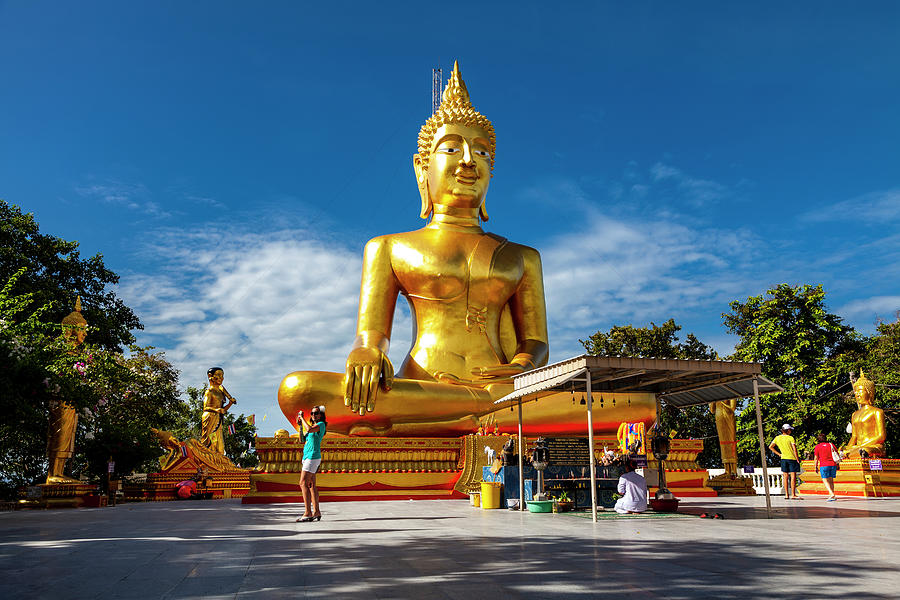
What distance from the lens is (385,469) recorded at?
46.1ft

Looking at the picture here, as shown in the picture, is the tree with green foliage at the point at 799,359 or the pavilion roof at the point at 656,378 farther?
the tree with green foliage at the point at 799,359

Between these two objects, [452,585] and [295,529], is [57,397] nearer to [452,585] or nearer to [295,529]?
[295,529]

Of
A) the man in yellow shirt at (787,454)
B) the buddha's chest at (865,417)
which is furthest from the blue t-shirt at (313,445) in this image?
the buddha's chest at (865,417)

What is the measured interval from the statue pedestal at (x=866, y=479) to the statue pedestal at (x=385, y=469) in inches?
127

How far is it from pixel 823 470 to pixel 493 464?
6735mm

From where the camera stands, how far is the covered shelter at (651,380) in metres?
8.41

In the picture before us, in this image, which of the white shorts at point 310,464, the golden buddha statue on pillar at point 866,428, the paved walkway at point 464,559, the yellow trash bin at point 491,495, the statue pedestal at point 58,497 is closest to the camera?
the paved walkway at point 464,559

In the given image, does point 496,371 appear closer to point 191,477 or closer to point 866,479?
point 866,479

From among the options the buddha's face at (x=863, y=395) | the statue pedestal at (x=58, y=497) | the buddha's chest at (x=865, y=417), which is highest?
the buddha's face at (x=863, y=395)

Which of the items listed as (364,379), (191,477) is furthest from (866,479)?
(191,477)

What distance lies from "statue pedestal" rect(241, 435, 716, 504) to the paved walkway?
5.58m

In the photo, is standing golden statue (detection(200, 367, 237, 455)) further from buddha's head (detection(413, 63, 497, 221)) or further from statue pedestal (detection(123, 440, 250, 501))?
buddha's head (detection(413, 63, 497, 221))

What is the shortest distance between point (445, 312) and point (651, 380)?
672 cm

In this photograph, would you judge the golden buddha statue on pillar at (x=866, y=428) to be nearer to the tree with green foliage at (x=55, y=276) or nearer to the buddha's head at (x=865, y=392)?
the buddha's head at (x=865, y=392)
